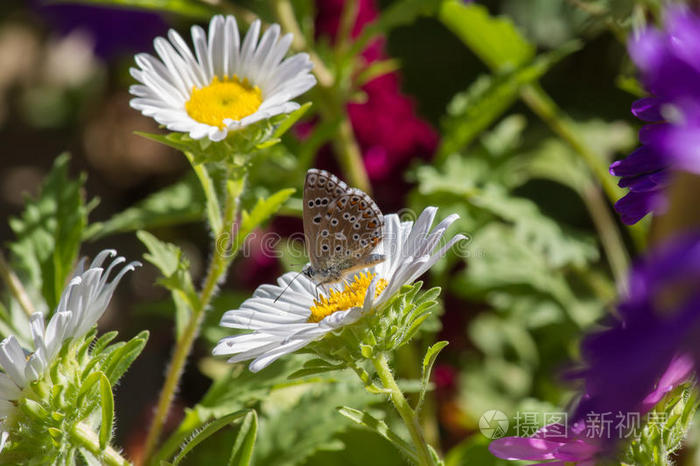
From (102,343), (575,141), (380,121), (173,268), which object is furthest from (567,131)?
(102,343)

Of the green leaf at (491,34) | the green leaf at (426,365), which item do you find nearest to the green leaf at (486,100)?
the green leaf at (491,34)

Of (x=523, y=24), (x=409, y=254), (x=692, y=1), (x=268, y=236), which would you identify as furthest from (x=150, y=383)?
(x=692, y=1)

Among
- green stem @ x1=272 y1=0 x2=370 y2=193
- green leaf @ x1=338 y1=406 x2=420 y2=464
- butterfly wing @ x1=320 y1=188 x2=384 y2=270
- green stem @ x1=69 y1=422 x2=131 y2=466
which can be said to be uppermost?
green stem @ x1=272 y1=0 x2=370 y2=193

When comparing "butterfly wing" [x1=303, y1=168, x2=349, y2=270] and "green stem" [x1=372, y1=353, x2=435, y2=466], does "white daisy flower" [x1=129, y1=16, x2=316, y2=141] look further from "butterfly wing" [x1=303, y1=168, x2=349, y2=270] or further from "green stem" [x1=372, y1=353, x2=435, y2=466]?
"green stem" [x1=372, y1=353, x2=435, y2=466]

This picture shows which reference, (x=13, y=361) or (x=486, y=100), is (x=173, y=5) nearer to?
(x=486, y=100)

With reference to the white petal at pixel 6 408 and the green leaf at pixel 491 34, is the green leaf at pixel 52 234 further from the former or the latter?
the green leaf at pixel 491 34

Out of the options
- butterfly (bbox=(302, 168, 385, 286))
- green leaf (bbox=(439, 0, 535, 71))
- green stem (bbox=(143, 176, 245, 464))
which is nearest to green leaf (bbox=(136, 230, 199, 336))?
green stem (bbox=(143, 176, 245, 464))
